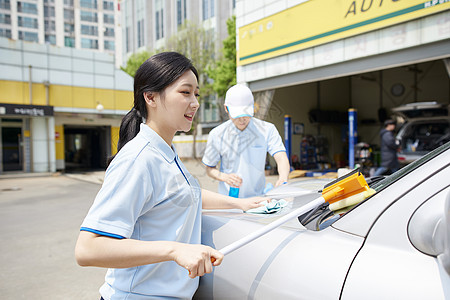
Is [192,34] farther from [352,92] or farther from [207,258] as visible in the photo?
[207,258]

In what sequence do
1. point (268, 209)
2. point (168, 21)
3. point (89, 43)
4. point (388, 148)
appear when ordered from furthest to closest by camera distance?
point (89, 43)
point (168, 21)
point (388, 148)
point (268, 209)

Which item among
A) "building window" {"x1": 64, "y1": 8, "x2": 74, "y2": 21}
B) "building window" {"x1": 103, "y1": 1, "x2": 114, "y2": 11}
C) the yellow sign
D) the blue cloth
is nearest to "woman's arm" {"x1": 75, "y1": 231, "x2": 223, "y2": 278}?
the blue cloth

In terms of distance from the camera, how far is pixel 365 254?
93 centimetres

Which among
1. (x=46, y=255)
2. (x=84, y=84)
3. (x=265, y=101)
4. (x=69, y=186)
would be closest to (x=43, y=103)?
(x=84, y=84)

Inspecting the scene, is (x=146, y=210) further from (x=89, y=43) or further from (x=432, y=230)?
(x=89, y=43)

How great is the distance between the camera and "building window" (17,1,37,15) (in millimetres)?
42969

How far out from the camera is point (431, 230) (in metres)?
0.85

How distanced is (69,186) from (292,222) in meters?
10.2

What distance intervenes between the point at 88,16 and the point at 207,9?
3162 cm

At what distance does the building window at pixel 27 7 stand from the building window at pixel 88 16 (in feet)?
19.8

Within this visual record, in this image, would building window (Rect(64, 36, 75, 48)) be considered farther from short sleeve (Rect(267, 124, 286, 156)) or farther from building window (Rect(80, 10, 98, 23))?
short sleeve (Rect(267, 124, 286, 156))

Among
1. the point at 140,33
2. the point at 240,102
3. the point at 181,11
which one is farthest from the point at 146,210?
the point at 140,33

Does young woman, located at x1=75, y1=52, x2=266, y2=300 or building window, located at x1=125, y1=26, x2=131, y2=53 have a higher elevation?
building window, located at x1=125, y1=26, x2=131, y2=53

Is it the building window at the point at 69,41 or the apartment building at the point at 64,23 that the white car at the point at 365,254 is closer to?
the apartment building at the point at 64,23
